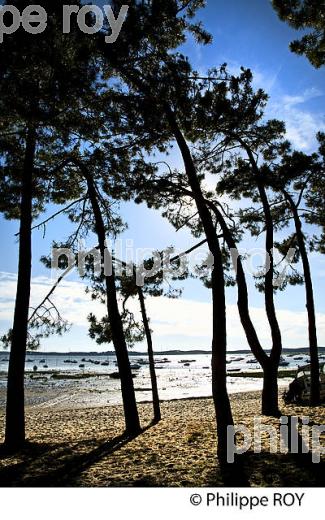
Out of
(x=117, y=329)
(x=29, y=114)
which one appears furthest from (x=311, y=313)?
(x=29, y=114)

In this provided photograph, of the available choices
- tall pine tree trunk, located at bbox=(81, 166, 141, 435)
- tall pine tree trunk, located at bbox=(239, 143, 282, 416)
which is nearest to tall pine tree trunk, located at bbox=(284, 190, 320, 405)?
tall pine tree trunk, located at bbox=(239, 143, 282, 416)

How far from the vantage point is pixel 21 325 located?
10.8 m

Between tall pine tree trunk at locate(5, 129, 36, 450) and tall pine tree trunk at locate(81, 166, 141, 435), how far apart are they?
1974mm

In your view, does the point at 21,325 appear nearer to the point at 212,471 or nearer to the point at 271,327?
the point at 212,471

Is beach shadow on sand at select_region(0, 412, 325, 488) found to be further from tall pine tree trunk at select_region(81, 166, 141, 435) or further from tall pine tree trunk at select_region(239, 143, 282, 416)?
tall pine tree trunk at select_region(239, 143, 282, 416)

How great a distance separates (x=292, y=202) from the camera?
49.0 feet

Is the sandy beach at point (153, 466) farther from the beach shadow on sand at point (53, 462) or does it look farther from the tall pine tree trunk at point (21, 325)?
the tall pine tree trunk at point (21, 325)

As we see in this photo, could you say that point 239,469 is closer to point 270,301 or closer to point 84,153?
point 270,301

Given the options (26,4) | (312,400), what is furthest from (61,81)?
(312,400)

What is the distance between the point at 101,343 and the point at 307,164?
351 inches

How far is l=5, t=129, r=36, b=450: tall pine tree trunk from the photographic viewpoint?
34.5 feet

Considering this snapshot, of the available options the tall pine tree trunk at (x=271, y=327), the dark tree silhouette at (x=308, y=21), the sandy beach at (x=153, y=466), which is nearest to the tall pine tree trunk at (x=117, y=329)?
the sandy beach at (x=153, y=466)

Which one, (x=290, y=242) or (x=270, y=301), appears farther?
(x=290, y=242)

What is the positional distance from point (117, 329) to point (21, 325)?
10.1 ft
